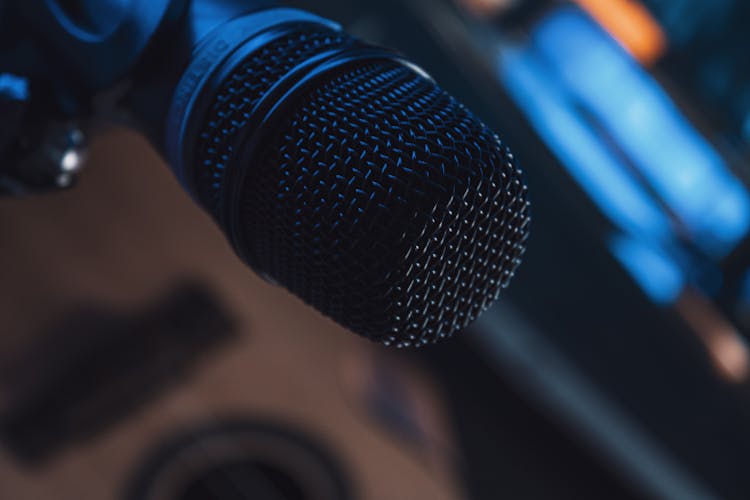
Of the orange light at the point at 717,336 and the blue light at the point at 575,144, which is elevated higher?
the blue light at the point at 575,144

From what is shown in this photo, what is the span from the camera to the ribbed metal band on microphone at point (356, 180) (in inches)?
13.2

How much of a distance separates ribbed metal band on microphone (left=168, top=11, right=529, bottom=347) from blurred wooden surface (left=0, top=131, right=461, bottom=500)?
2.01 feet

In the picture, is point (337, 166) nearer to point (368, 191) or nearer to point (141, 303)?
point (368, 191)

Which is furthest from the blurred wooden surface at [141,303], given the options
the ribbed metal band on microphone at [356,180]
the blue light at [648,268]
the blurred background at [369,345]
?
the ribbed metal band on microphone at [356,180]

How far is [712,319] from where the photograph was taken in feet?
3.27

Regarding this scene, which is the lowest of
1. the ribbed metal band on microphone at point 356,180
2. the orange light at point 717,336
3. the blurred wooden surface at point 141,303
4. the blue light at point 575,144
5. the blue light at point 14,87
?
the blurred wooden surface at point 141,303

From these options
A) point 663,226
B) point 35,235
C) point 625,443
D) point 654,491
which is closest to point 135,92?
point 35,235

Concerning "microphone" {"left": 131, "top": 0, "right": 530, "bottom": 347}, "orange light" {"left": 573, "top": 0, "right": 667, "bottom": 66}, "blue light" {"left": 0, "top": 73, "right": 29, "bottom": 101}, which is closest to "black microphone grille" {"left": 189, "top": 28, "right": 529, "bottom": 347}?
"microphone" {"left": 131, "top": 0, "right": 530, "bottom": 347}

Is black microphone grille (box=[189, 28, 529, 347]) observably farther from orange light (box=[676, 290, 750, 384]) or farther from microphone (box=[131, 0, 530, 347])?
orange light (box=[676, 290, 750, 384])

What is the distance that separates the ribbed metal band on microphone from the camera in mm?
335

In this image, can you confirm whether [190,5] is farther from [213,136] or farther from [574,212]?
[574,212]

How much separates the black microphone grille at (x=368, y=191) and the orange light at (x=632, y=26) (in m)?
0.61

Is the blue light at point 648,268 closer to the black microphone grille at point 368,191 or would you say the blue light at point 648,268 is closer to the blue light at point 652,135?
the blue light at point 652,135

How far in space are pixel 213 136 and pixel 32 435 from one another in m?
0.68
